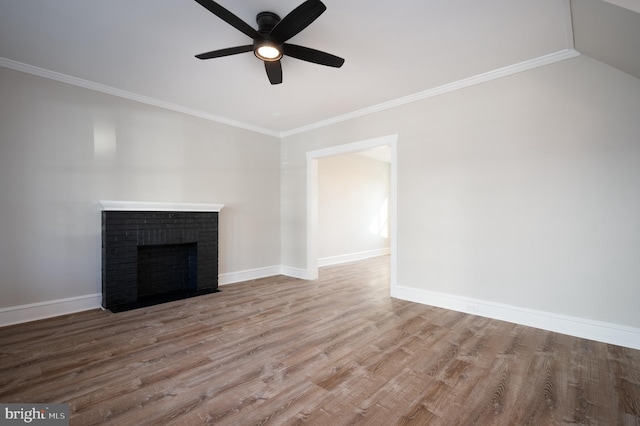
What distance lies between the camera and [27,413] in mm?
1645

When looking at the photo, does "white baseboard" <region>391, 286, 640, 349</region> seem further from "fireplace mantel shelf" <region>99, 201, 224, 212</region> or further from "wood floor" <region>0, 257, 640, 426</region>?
"fireplace mantel shelf" <region>99, 201, 224, 212</region>

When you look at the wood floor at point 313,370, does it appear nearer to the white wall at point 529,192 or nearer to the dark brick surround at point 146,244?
the dark brick surround at point 146,244

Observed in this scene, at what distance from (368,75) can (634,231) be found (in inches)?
116

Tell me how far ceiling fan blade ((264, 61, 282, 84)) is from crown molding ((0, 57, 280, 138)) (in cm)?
216

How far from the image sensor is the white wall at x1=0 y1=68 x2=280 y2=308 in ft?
9.91

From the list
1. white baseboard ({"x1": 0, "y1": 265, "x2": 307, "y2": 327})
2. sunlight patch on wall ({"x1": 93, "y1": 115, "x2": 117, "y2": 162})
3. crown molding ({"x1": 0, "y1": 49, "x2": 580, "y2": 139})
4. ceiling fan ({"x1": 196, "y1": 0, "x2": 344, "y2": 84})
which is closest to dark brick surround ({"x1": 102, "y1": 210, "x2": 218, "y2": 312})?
white baseboard ({"x1": 0, "y1": 265, "x2": 307, "y2": 327})

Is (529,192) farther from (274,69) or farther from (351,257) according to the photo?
(351,257)

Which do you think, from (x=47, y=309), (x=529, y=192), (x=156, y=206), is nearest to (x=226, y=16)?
(x=156, y=206)

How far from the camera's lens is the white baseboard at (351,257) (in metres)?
6.49

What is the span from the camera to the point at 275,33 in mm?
2170

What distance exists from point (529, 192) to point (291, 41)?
2904 millimetres

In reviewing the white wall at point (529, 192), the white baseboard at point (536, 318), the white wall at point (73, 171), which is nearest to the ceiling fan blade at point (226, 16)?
the white wall at point (529, 192)

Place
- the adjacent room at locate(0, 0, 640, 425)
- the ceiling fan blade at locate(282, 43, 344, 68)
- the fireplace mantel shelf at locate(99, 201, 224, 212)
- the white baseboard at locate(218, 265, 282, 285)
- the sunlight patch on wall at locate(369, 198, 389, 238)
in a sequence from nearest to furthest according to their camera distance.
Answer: the adjacent room at locate(0, 0, 640, 425) < the ceiling fan blade at locate(282, 43, 344, 68) < the fireplace mantel shelf at locate(99, 201, 224, 212) < the white baseboard at locate(218, 265, 282, 285) < the sunlight patch on wall at locate(369, 198, 389, 238)

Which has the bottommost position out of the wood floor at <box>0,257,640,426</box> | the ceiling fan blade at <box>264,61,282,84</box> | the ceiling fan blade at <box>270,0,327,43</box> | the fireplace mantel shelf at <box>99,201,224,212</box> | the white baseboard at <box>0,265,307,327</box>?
the wood floor at <box>0,257,640,426</box>
